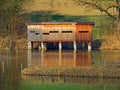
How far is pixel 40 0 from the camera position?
100375 millimetres

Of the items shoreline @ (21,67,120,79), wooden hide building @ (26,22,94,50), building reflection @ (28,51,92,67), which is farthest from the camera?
wooden hide building @ (26,22,94,50)

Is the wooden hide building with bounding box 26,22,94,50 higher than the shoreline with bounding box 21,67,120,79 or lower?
higher

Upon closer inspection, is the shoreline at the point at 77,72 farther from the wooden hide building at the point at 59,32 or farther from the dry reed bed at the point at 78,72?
the wooden hide building at the point at 59,32

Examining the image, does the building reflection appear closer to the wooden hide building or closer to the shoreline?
the shoreline

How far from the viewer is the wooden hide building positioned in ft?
218

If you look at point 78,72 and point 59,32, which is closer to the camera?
point 78,72

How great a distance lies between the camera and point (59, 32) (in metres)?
67.3

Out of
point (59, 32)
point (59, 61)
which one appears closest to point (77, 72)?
point (59, 61)

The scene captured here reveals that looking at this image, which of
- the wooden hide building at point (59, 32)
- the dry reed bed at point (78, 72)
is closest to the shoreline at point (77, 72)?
the dry reed bed at point (78, 72)

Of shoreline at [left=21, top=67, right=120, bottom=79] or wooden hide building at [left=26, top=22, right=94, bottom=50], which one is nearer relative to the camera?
shoreline at [left=21, top=67, right=120, bottom=79]

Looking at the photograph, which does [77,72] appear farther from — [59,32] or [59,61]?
[59,32]

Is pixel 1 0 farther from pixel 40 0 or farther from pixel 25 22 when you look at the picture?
pixel 40 0

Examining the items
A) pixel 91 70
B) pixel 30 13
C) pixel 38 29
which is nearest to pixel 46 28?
pixel 38 29

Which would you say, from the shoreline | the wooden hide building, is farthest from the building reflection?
the wooden hide building
